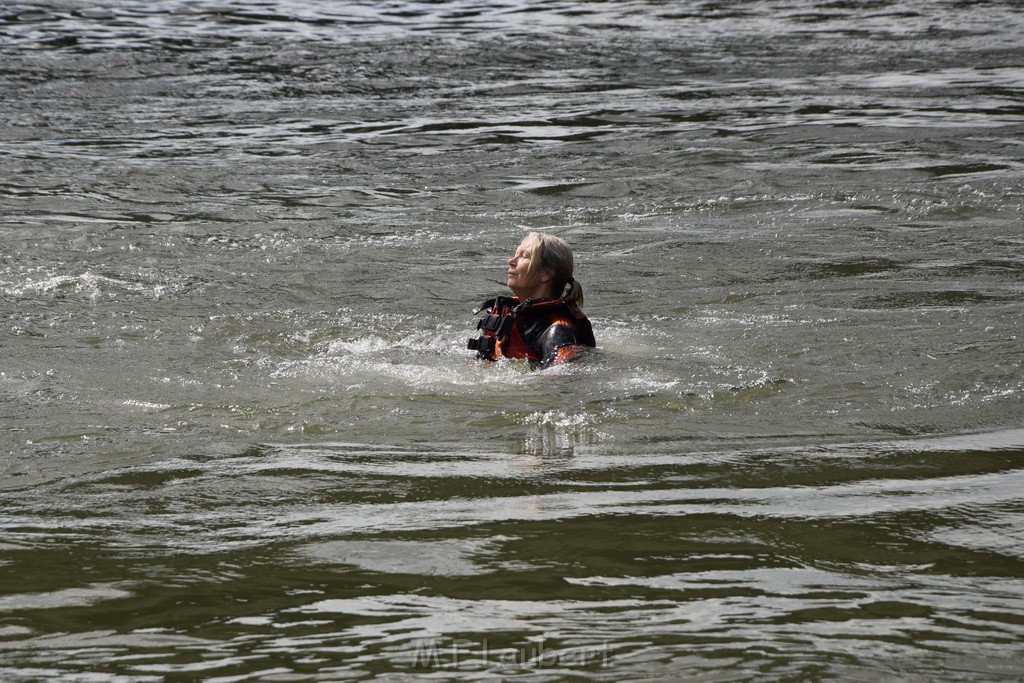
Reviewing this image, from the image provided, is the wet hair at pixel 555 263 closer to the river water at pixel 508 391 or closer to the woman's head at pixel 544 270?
the woman's head at pixel 544 270

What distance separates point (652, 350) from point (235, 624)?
4564 millimetres

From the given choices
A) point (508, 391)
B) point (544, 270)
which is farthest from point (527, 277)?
point (508, 391)

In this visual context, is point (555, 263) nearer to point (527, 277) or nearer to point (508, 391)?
point (527, 277)

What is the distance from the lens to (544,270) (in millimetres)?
7230

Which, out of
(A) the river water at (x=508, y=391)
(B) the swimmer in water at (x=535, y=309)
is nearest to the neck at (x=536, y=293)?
(B) the swimmer in water at (x=535, y=309)

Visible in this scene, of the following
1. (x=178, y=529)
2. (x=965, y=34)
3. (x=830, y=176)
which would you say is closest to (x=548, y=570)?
(x=178, y=529)

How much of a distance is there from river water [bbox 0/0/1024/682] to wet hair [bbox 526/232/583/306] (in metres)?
0.46

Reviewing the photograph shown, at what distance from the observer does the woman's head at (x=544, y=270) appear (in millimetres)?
7215

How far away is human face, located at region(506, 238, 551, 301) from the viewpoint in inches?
285

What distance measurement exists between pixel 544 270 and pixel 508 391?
1018 millimetres

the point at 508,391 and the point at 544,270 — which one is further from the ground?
the point at 544,270

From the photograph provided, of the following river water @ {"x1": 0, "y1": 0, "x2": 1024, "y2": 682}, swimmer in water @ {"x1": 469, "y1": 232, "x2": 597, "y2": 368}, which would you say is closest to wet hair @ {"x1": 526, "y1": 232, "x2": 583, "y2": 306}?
swimmer in water @ {"x1": 469, "y1": 232, "x2": 597, "y2": 368}

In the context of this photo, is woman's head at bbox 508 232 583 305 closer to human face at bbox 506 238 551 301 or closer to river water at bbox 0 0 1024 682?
human face at bbox 506 238 551 301

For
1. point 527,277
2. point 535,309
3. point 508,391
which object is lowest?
point 508,391
